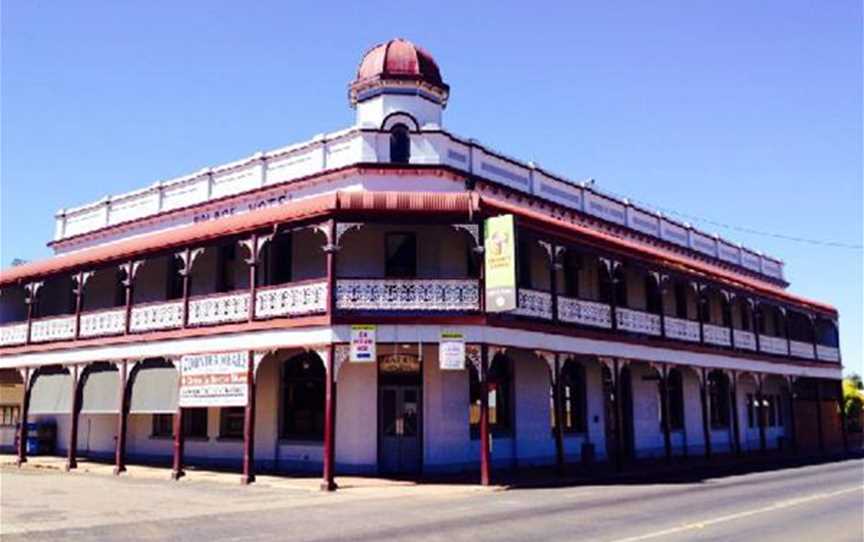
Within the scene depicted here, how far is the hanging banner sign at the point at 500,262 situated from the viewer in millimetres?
18375

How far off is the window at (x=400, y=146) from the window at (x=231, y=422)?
9063mm

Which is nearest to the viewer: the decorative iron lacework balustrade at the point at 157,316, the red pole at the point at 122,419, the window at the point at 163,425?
the red pole at the point at 122,419

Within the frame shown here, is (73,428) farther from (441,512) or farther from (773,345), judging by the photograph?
(773,345)

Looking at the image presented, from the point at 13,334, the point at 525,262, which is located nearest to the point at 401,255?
the point at 525,262

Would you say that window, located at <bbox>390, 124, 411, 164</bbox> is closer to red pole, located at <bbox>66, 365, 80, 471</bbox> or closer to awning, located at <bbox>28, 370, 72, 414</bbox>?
red pole, located at <bbox>66, 365, 80, 471</bbox>

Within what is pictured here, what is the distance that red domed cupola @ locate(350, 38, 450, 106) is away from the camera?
2498 cm

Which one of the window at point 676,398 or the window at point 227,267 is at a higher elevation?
the window at point 227,267

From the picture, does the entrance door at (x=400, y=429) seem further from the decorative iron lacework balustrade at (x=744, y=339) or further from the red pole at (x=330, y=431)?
the decorative iron lacework balustrade at (x=744, y=339)

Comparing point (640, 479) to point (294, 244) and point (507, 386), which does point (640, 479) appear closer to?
point (507, 386)

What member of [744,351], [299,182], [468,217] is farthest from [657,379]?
[299,182]

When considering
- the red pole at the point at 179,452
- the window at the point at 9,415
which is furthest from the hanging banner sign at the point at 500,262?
the window at the point at 9,415

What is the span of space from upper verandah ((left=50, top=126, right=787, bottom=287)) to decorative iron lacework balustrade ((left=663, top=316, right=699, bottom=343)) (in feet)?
15.1

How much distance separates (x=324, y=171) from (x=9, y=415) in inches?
744

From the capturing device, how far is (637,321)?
25594 mm
